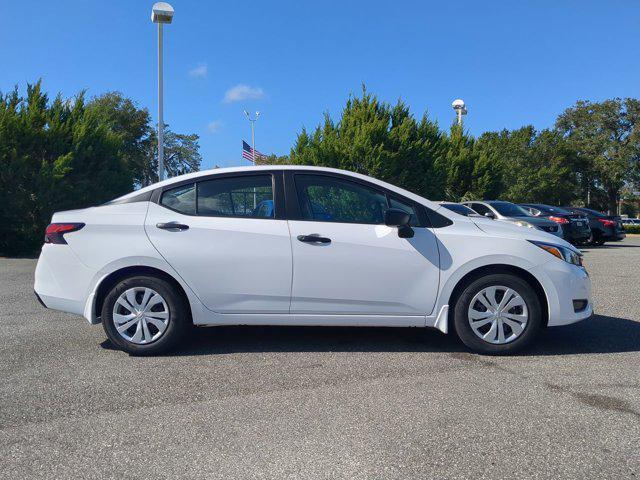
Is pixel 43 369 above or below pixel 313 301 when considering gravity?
below

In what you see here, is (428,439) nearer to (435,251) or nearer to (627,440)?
(627,440)

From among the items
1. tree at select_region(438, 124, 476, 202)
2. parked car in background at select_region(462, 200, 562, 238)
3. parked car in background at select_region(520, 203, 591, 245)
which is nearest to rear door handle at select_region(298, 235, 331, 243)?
parked car in background at select_region(462, 200, 562, 238)

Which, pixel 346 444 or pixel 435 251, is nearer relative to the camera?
pixel 346 444

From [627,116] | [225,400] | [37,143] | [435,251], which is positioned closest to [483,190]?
[37,143]

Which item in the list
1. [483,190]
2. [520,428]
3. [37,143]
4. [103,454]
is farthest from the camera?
[483,190]

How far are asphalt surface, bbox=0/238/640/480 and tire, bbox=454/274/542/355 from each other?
16 cm

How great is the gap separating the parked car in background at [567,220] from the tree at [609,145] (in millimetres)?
32697

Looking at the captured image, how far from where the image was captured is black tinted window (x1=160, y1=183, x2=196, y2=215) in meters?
4.89

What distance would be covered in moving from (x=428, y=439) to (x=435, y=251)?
1980 mm

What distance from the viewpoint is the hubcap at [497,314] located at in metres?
4.73

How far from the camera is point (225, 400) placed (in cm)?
373

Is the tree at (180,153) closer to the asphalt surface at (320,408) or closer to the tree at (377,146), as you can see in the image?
the tree at (377,146)

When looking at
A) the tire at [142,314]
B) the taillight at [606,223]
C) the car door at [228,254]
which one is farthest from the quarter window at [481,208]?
the tire at [142,314]

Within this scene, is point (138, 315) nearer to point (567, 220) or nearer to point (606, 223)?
point (567, 220)
